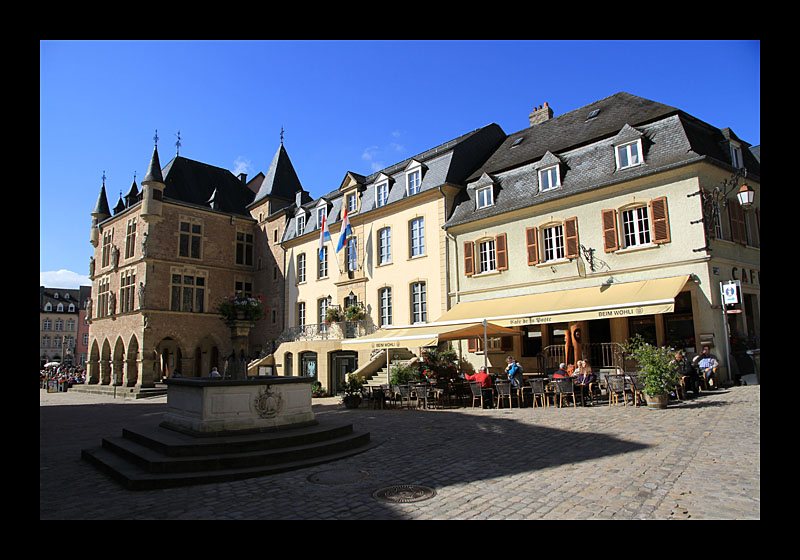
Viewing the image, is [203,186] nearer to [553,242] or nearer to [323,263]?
[323,263]

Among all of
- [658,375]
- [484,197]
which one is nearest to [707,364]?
[658,375]

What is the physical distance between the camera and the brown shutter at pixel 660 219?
1485 centimetres

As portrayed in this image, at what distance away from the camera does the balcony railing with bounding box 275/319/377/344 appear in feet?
76.8

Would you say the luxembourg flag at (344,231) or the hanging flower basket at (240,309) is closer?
the hanging flower basket at (240,309)

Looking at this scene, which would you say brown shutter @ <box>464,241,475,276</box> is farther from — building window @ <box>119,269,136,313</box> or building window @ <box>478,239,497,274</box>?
building window @ <box>119,269,136,313</box>

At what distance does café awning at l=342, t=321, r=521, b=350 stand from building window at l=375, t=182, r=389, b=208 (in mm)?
7888

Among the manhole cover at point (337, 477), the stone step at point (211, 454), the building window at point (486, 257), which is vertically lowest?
the manhole cover at point (337, 477)

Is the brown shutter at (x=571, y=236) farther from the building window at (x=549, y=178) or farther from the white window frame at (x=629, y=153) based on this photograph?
the white window frame at (x=629, y=153)

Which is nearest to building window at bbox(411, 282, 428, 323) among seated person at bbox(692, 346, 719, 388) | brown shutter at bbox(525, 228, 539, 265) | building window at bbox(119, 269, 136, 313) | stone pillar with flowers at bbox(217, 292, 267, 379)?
brown shutter at bbox(525, 228, 539, 265)

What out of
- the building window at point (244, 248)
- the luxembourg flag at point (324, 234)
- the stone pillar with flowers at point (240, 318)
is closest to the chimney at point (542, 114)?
the luxembourg flag at point (324, 234)

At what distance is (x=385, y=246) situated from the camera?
23672 mm

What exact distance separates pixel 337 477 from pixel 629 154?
14125mm

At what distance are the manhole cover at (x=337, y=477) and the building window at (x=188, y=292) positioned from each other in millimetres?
27051
